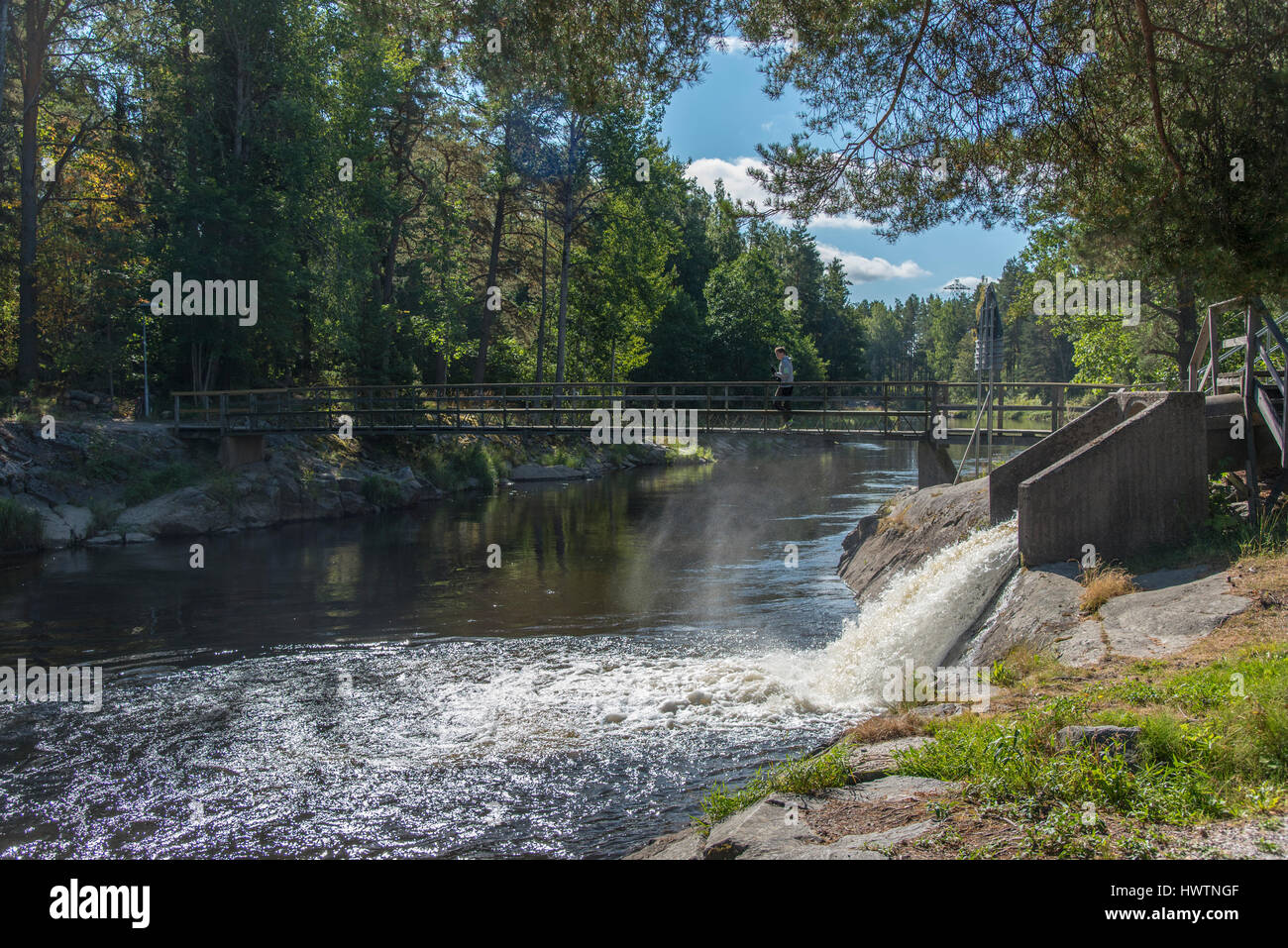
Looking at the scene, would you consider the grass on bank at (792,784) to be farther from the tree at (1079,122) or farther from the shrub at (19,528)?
the shrub at (19,528)

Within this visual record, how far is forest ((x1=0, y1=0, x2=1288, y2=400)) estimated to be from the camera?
30.9 ft

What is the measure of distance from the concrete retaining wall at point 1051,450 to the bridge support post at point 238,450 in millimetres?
22956

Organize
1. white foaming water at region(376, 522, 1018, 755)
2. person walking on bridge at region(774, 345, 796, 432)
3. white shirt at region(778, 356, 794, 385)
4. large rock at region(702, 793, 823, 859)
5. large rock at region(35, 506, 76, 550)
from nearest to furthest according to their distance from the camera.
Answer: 1. large rock at region(702, 793, 823, 859)
2. white foaming water at region(376, 522, 1018, 755)
3. person walking on bridge at region(774, 345, 796, 432)
4. white shirt at region(778, 356, 794, 385)
5. large rock at region(35, 506, 76, 550)

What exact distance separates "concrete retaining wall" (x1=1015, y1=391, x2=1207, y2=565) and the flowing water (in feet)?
4.33

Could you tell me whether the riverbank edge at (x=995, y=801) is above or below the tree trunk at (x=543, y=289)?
below

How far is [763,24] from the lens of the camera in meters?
10.1

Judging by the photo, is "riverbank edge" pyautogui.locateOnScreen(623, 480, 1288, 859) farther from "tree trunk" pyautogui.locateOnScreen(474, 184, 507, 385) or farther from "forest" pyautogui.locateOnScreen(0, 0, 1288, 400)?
"tree trunk" pyautogui.locateOnScreen(474, 184, 507, 385)

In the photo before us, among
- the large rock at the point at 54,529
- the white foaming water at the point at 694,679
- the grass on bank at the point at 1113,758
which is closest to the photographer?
the grass on bank at the point at 1113,758

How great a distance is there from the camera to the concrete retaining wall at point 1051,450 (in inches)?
525

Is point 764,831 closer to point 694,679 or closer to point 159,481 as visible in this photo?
point 694,679

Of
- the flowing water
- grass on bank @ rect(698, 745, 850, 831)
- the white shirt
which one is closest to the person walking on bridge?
the white shirt

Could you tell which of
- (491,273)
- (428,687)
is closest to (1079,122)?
(428,687)

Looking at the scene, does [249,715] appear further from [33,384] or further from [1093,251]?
[33,384]

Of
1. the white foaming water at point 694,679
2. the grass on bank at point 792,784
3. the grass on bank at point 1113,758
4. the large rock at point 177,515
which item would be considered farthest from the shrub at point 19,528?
the grass on bank at point 792,784
